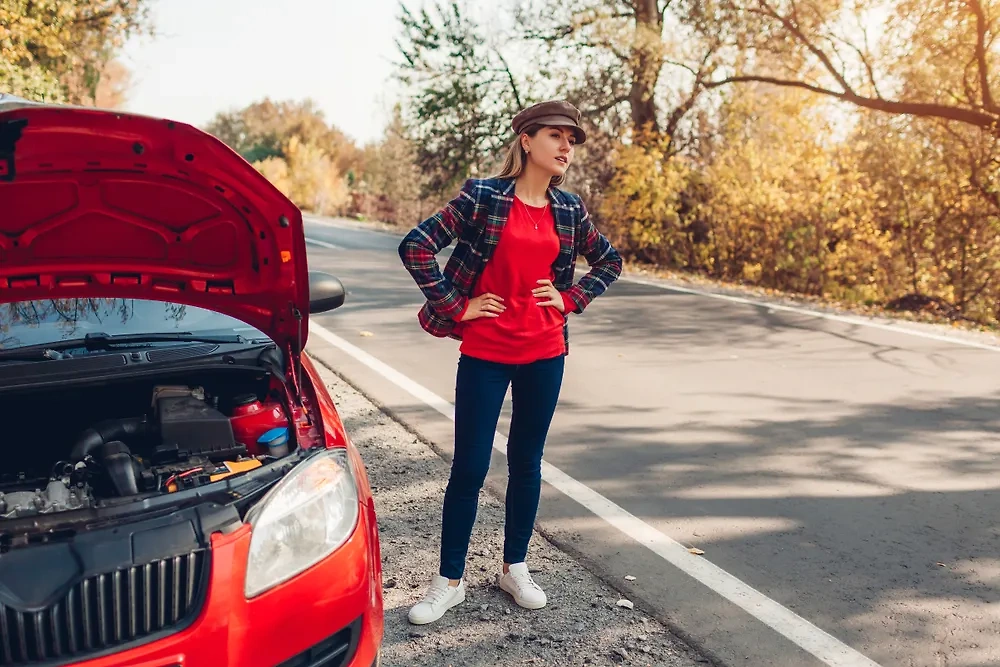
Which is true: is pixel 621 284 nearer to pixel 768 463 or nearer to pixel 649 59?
pixel 649 59

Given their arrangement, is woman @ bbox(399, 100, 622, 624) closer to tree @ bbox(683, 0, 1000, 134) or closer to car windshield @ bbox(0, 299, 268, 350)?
car windshield @ bbox(0, 299, 268, 350)

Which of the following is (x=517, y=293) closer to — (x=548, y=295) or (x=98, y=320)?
(x=548, y=295)

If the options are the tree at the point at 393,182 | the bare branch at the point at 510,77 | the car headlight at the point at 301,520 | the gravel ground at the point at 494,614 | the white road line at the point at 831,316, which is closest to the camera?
the car headlight at the point at 301,520

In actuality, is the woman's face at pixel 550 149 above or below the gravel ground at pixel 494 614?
above

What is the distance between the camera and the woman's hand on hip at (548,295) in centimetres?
327

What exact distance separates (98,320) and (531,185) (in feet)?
5.57

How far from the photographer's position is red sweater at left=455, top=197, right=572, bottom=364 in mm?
3238

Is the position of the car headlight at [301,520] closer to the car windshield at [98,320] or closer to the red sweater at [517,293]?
the red sweater at [517,293]

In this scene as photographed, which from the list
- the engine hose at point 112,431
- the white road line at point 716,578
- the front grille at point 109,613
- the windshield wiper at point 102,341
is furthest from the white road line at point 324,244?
the front grille at point 109,613

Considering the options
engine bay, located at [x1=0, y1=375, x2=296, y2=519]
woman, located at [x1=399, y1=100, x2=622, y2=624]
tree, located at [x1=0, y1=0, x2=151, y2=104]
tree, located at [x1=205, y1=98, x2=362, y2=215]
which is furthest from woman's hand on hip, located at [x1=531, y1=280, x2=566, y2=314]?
tree, located at [x1=205, y1=98, x2=362, y2=215]

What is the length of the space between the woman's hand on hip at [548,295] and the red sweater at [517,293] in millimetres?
20

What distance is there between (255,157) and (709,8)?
57.6 metres

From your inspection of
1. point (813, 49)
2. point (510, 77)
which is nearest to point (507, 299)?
point (813, 49)

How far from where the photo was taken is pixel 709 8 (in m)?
15.8
